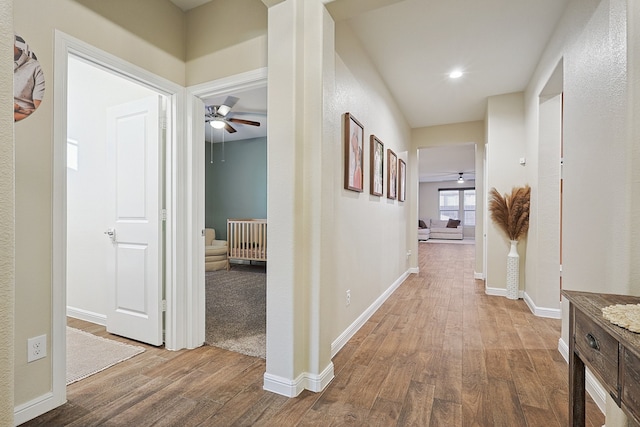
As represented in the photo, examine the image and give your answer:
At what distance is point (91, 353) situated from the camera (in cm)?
230

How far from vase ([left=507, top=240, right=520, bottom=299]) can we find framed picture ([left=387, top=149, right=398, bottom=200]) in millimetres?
1625

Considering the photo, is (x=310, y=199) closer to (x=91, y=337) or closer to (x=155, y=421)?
(x=155, y=421)

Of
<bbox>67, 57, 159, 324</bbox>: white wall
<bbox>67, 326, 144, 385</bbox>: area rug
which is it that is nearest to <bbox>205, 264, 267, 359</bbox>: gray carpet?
<bbox>67, 326, 144, 385</bbox>: area rug

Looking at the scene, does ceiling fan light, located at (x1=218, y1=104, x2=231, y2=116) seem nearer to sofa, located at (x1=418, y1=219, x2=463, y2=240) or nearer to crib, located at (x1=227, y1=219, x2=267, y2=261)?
crib, located at (x1=227, y1=219, x2=267, y2=261)

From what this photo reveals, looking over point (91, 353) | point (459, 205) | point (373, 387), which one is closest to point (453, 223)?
point (459, 205)

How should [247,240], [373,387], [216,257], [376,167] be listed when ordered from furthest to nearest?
[247,240] < [216,257] < [376,167] < [373,387]

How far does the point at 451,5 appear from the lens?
2361 millimetres

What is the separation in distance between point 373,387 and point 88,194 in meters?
3.10

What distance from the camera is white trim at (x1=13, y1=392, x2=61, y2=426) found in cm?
152

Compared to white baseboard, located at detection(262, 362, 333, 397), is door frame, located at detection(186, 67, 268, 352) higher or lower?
higher

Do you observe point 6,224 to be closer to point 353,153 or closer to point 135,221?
point 135,221

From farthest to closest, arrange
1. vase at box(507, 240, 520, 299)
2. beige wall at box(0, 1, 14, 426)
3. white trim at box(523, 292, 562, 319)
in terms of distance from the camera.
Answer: vase at box(507, 240, 520, 299)
white trim at box(523, 292, 562, 319)
beige wall at box(0, 1, 14, 426)

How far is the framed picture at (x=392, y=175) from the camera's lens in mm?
3904

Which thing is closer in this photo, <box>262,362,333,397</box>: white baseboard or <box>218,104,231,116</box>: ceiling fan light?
<box>262,362,333,397</box>: white baseboard
